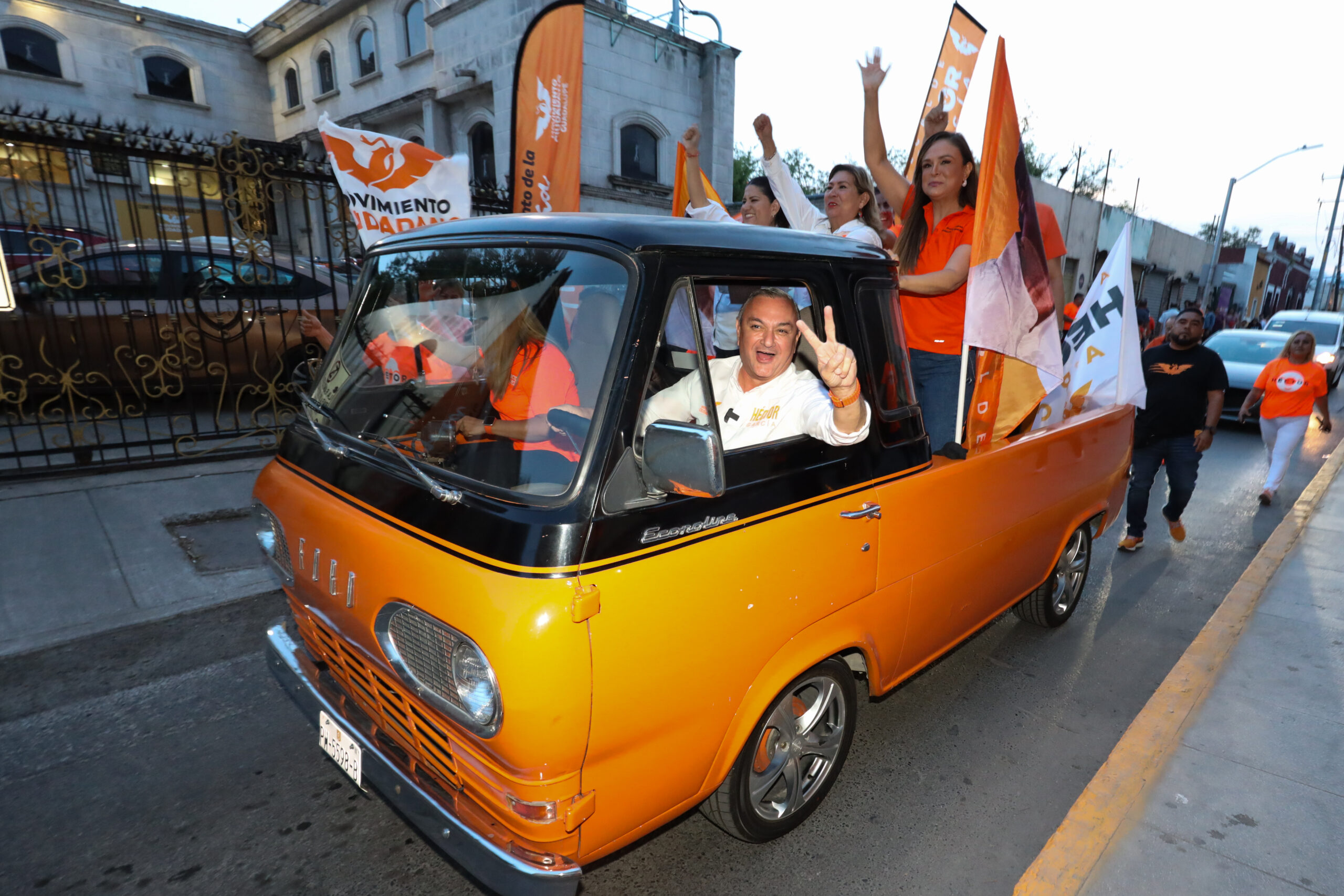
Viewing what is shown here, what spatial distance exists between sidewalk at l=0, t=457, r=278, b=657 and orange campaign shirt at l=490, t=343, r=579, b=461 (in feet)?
10.8

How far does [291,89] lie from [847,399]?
32266 mm

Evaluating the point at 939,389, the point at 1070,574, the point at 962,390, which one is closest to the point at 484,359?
the point at 962,390

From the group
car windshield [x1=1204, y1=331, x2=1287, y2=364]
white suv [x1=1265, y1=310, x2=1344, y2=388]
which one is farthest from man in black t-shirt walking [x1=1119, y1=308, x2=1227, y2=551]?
white suv [x1=1265, y1=310, x2=1344, y2=388]

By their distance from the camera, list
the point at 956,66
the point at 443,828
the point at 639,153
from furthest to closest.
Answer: the point at 639,153 < the point at 956,66 < the point at 443,828

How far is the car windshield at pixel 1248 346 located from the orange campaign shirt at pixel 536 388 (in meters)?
13.3

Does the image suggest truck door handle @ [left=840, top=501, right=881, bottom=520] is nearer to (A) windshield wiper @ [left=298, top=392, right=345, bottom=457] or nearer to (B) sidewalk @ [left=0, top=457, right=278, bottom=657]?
(A) windshield wiper @ [left=298, top=392, right=345, bottom=457]

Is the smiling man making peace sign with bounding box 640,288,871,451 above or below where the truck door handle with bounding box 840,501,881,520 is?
above

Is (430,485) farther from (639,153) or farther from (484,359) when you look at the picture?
(639,153)

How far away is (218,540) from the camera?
5.10 metres

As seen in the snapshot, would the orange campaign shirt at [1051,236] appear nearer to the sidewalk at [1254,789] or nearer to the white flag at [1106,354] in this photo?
the white flag at [1106,354]

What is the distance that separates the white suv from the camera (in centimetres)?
1530

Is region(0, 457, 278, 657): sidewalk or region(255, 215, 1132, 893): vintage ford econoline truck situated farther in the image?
region(0, 457, 278, 657): sidewalk

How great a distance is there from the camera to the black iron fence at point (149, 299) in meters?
5.66

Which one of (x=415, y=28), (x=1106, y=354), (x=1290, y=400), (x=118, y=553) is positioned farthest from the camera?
(x=415, y=28)
